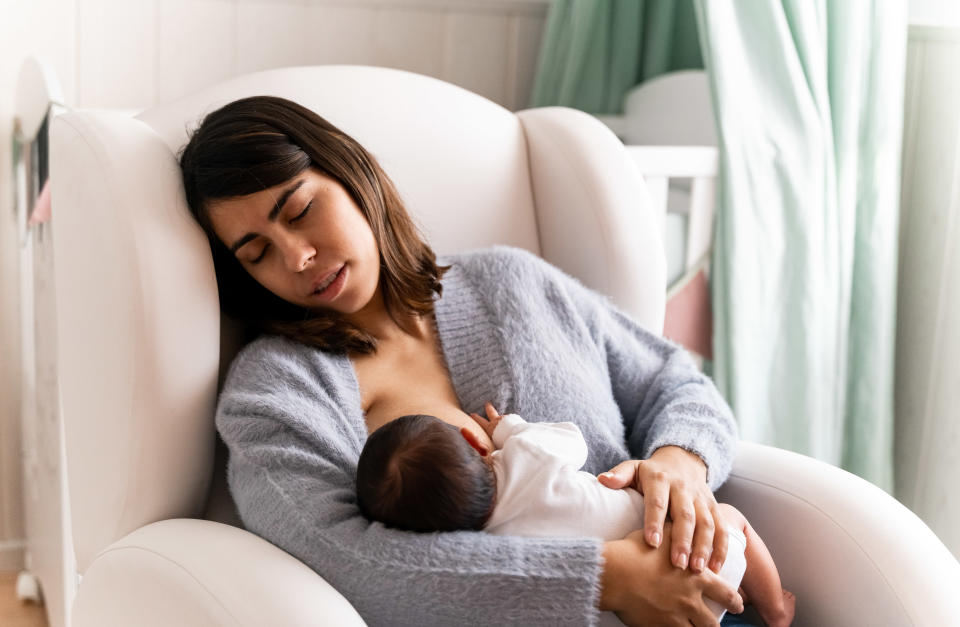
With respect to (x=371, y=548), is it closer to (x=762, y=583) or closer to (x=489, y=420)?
(x=489, y=420)

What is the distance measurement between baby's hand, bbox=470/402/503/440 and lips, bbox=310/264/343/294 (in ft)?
0.76

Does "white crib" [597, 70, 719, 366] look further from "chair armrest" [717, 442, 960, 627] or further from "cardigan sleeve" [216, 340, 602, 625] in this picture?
"cardigan sleeve" [216, 340, 602, 625]

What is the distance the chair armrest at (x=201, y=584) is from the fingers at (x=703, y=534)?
0.34 m

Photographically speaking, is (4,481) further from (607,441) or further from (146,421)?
(607,441)

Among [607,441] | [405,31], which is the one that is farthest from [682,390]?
[405,31]

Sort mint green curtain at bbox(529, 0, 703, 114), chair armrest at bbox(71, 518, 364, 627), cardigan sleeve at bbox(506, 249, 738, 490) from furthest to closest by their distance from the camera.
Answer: mint green curtain at bbox(529, 0, 703, 114)
cardigan sleeve at bbox(506, 249, 738, 490)
chair armrest at bbox(71, 518, 364, 627)

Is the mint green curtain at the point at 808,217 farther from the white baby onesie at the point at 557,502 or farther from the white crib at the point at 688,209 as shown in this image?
the white baby onesie at the point at 557,502

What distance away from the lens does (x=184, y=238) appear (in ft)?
3.40

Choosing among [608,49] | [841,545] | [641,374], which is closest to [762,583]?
[841,545]

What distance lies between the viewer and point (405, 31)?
Answer: 210 centimetres

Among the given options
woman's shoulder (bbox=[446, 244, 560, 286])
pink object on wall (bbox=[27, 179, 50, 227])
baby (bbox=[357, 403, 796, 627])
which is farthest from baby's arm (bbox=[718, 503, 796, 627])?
pink object on wall (bbox=[27, 179, 50, 227])

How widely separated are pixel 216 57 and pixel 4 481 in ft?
3.21

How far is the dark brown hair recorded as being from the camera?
42.1 inches

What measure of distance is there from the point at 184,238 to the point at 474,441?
375mm
